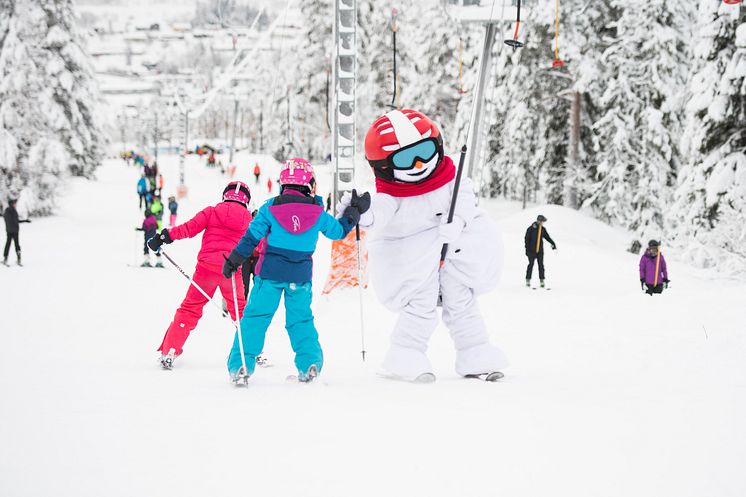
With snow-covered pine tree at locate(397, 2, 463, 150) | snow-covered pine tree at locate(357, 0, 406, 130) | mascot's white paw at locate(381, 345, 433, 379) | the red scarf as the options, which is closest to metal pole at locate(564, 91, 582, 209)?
snow-covered pine tree at locate(397, 2, 463, 150)

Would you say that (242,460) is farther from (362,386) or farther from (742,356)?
(742,356)

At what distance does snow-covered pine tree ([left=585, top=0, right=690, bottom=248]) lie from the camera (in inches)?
893

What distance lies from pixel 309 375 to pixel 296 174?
5.20ft

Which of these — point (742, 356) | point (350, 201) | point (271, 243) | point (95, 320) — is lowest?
point (95, 320)

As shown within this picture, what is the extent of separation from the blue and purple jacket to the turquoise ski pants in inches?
3.9

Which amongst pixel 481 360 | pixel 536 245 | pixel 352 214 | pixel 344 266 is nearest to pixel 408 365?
pixel 481 360

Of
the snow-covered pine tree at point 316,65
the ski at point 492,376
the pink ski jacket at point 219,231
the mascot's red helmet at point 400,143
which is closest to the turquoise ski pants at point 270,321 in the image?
the pink ski jacket at point 219,231

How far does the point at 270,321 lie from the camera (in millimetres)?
5277

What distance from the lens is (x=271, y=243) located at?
5.28 metres

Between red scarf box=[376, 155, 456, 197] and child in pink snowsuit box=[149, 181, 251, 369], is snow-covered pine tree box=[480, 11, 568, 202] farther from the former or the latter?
red scarf box=[376, 155, 456, 197]

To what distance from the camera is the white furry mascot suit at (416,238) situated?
5.43m

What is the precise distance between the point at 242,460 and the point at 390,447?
0.77 meters

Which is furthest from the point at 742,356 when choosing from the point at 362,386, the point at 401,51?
the point at 401,51

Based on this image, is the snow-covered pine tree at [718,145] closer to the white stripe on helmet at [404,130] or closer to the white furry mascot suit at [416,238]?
the white furry mascot suit at [416,238]
